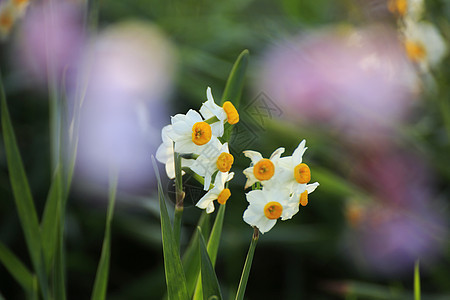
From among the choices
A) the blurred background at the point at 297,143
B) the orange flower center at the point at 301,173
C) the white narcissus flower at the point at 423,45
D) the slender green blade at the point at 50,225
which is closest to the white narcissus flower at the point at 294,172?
the orange flower center at the point at 301,173

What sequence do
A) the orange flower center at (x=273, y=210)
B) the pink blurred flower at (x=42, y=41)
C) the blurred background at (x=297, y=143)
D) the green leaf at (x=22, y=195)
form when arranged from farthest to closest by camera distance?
the pink blurred flower at (x=42, y=41)
the blurred background at (x=297, y=143)
the green leaf at (x=22, y=195)
the orange flower center at (x=273, y=210)

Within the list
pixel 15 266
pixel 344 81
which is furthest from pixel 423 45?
pixel 15 266

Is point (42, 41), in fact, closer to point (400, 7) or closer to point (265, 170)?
point (400, 7)

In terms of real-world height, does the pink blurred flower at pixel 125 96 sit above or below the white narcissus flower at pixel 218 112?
below

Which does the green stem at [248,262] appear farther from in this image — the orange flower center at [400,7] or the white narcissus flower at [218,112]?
the orange flower center at [400,7]

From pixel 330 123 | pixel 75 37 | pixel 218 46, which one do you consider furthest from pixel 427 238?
pixel 75 37

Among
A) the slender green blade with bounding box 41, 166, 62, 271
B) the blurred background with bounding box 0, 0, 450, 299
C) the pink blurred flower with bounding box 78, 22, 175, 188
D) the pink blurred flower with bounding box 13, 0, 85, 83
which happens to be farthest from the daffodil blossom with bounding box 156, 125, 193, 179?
the pink blurred flower with bounding box 13, 0, 85, 83
